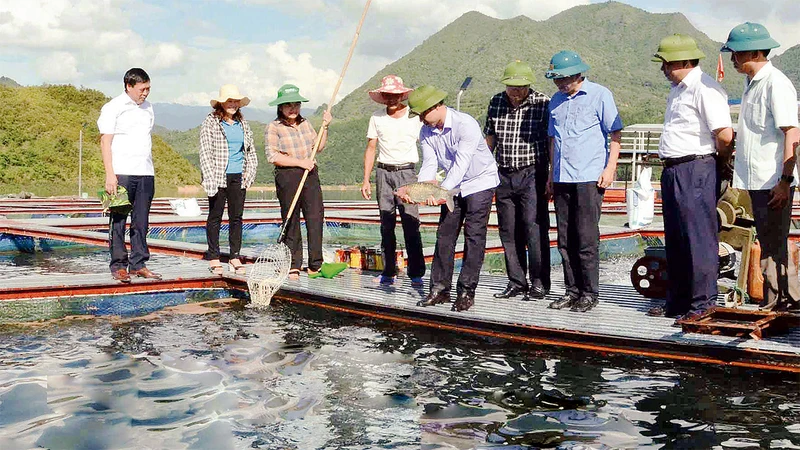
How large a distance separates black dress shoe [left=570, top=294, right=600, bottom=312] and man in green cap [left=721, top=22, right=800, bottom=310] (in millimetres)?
1347

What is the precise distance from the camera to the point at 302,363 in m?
5.65

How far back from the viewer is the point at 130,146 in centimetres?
735

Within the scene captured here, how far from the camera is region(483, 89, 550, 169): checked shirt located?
6.56 m

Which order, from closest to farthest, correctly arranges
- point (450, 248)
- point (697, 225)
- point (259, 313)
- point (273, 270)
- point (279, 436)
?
1. point (279, 436)
2. point (697, 225)
3. point (450, 248)
4. point (259, 313)
5. point (273, 270)

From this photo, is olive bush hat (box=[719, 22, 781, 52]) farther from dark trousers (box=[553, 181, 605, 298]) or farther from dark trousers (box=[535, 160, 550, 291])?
dark trousers (box=[535, 160, 550, 291])

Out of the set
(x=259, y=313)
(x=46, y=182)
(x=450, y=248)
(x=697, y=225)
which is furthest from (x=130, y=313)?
(x=46, y=182)

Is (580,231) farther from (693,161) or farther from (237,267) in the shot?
(237,267)

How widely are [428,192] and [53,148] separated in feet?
188

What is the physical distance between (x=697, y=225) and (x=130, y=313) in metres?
5.03

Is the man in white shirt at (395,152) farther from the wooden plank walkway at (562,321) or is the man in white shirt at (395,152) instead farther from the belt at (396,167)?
the wooden plank walkway at (562,321)

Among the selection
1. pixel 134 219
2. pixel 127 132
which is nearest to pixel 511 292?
pixel 134 219

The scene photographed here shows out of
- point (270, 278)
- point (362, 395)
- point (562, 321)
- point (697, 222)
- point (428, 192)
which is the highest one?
point (428, 192)

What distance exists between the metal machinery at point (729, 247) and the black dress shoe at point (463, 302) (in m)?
1.43

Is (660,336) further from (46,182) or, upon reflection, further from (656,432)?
(46,182)
